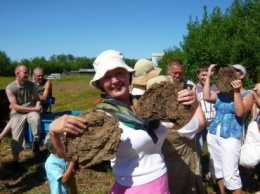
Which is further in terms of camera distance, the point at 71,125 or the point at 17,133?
the point at 17,133

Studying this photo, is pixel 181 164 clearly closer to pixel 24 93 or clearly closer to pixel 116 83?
pixel 116 83

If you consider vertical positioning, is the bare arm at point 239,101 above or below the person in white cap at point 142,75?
below

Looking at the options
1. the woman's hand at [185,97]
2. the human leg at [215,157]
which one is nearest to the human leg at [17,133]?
the human leg at [215,157]

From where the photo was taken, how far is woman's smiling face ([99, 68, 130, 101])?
1.96 meters

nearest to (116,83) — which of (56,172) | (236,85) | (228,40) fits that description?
(56,172)

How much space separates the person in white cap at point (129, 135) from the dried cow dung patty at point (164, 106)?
0.04 meters

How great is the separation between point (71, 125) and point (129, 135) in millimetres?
397

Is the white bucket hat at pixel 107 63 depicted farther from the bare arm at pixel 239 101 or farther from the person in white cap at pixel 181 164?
the bare arm at pixel 239 101

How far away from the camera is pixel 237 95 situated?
3.62 meters

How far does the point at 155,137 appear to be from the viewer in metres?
1.90

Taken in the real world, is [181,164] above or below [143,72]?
below

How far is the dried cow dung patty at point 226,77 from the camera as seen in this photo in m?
3.72

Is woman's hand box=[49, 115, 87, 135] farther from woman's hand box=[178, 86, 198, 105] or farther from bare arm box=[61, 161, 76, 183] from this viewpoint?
bare arm box=[61, 161, 76, 183]

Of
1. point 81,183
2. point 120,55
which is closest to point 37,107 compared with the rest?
point 81,183
